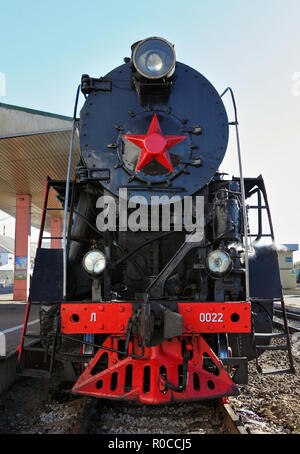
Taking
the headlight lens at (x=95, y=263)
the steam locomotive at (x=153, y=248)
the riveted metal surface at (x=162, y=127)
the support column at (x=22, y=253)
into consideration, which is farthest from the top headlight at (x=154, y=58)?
the support column at (x=22, y=253)

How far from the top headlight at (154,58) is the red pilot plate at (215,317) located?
2.31 m

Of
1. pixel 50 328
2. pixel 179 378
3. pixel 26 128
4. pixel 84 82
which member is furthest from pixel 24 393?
pixel 26 128

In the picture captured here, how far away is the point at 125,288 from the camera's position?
3748 millimetres

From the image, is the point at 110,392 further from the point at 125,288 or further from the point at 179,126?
the point at 179,126

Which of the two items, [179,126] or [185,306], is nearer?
[185,306]

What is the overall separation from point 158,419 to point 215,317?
1043 mm

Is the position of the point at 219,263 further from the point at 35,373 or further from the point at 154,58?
the point at 154,58

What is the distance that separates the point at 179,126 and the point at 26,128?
8065mm

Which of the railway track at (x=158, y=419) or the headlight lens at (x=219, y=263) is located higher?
the headlight lens at (x=219, y=263)

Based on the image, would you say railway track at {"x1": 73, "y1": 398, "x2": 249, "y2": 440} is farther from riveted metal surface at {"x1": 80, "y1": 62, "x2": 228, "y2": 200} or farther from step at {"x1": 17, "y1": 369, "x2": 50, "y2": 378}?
riveted metal surface at {"x1": 80, "y1": 62, "x2": 228, "y2": 200}

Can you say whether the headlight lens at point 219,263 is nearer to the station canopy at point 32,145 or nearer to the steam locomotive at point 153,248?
the steam locomotive at point 153,248

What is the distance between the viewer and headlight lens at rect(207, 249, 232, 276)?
3.11 metres

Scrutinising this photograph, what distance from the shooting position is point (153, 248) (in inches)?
147

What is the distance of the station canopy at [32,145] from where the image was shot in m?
10.4
